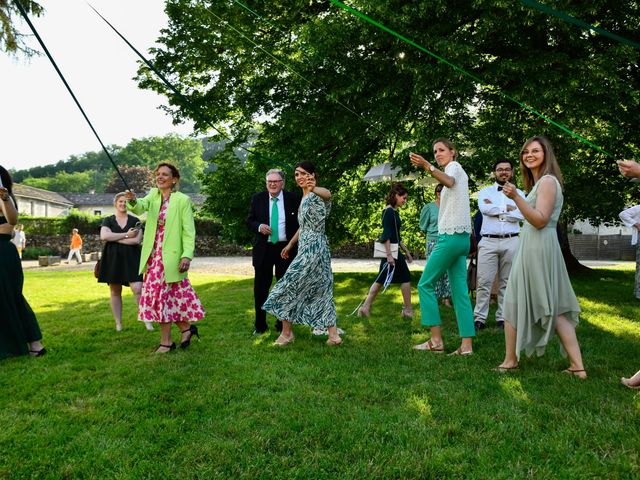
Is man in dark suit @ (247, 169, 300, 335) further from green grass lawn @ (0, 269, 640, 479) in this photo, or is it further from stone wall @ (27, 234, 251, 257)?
stone wall @ (27, 234, 251, 257)

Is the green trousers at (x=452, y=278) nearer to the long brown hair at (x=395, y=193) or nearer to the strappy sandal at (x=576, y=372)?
the strappy sandal at (x=576, y=372)

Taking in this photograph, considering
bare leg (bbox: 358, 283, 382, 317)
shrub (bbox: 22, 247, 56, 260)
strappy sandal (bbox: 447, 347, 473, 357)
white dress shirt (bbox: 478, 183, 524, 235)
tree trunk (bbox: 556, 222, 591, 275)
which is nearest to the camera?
strappy sandal (bbox: 447, 347, 473, 357)

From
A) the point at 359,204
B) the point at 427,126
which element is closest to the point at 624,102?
the point at 427,126

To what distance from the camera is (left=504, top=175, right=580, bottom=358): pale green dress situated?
4.25 m

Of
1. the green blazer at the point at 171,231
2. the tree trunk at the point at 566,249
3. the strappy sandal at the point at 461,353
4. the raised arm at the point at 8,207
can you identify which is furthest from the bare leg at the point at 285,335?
the tree trunk at the point at 566,249

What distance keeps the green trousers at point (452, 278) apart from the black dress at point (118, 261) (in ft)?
13.8

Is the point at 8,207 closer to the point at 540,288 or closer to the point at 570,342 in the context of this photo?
the point at 540,288

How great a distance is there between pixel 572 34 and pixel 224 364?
9.06 m

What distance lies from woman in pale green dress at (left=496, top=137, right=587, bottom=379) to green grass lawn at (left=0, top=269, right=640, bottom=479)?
1.04 feet

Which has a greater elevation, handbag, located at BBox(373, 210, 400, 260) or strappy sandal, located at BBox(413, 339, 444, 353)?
A: handbag, located at BBox(373, 210, 400, 260)

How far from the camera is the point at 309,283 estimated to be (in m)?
5.83

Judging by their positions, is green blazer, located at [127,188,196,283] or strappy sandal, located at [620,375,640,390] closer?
strappy sandal, located at [620,375,640,390]

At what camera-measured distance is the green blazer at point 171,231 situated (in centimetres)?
543

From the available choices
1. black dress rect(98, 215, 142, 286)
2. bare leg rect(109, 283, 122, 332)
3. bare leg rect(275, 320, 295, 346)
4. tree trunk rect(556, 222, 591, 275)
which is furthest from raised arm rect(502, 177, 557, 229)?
tree trunk rect(556, 222, 591, 275)
